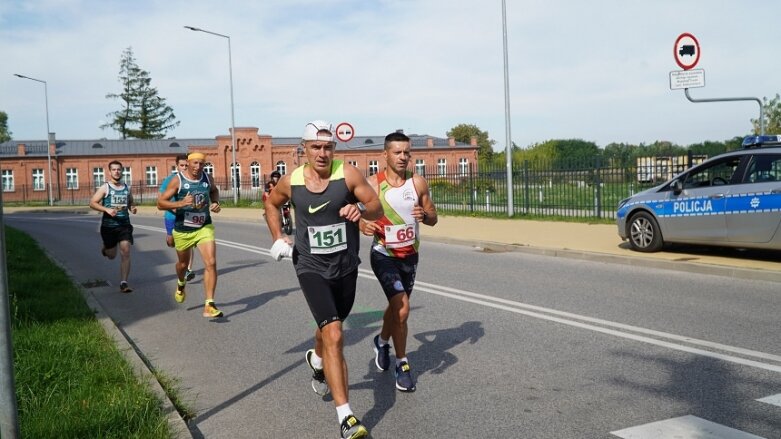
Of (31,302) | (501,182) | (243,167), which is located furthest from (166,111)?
(31,302)

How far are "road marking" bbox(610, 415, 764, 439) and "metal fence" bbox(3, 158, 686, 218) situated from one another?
14.7m

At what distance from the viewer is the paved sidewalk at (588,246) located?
1095 centimetres

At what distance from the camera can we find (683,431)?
438 centimetres

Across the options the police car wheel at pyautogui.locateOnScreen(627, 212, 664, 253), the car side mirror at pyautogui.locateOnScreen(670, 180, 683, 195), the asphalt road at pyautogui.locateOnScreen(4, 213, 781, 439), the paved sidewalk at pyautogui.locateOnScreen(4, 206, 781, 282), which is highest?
the car side mirror at pyautogui.locateOnScreen(670, 180, 683, 195)

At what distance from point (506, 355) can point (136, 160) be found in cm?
6930

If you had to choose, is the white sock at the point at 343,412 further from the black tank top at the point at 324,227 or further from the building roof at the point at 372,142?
the building roof at the point at 372,142

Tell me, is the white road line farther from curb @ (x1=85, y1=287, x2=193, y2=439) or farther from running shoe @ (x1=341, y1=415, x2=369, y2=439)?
curb @ (x1=85, y1=287, x2=193, y2=439)

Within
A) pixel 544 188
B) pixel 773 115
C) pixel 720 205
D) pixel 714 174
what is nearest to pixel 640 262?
pixel 720 205

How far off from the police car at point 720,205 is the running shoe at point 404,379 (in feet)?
24.1

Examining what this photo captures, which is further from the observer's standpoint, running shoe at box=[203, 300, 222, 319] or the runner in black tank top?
running shoe at box=[203, 300, 222, 319]

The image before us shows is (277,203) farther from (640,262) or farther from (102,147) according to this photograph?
(102,147)

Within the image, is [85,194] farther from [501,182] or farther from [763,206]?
[763,206]

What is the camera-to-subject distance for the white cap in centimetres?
482

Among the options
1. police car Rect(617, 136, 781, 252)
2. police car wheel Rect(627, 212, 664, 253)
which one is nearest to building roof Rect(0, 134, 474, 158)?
police car wheel Rect(627, 212, 664, 253)
